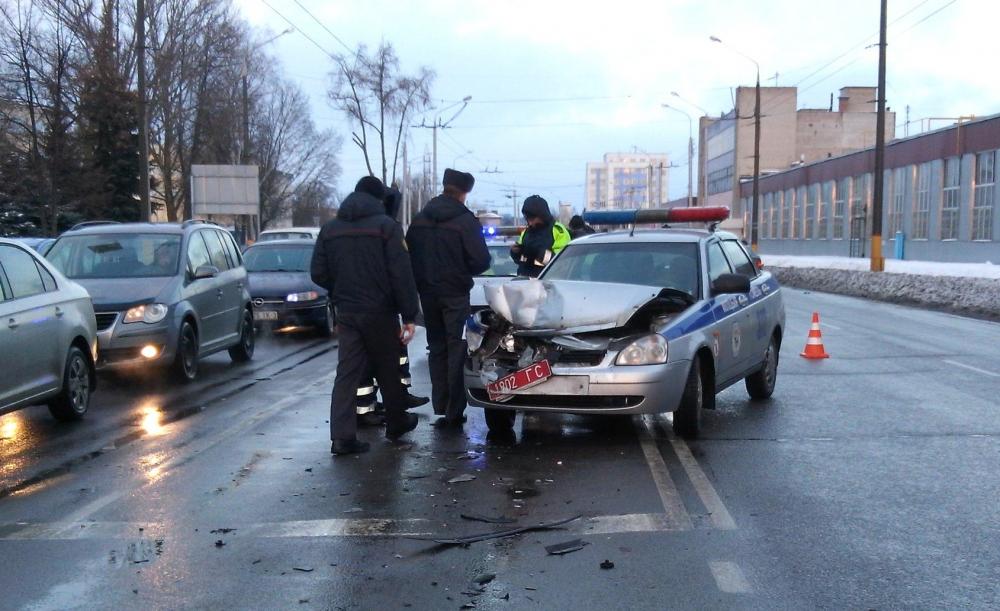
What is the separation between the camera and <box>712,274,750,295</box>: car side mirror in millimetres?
8016

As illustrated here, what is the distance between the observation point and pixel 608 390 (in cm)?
710

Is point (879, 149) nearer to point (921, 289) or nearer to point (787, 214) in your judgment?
point (921, 289)

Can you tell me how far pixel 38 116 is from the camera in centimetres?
3409

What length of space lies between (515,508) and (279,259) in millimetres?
12240

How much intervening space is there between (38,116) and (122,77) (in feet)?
10.5

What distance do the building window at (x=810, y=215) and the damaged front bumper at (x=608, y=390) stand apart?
58.8 meters

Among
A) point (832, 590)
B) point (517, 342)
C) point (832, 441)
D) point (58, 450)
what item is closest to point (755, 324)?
point (832, 441)

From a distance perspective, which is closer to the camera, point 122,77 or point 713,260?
point 713,260

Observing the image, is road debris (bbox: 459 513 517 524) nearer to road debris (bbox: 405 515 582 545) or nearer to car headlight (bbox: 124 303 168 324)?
road debris (bbox: 405 515 582 545)

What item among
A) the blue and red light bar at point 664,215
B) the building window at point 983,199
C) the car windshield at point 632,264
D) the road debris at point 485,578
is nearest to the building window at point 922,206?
the building window at point 983,199

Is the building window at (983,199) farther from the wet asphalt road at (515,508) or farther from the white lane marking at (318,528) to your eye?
the white lane marking at (318,528)

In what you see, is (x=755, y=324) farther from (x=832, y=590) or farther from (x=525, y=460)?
(x=832, y=590)

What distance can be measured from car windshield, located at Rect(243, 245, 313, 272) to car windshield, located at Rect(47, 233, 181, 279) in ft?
17.5

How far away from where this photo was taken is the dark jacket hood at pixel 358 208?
7.22 m
